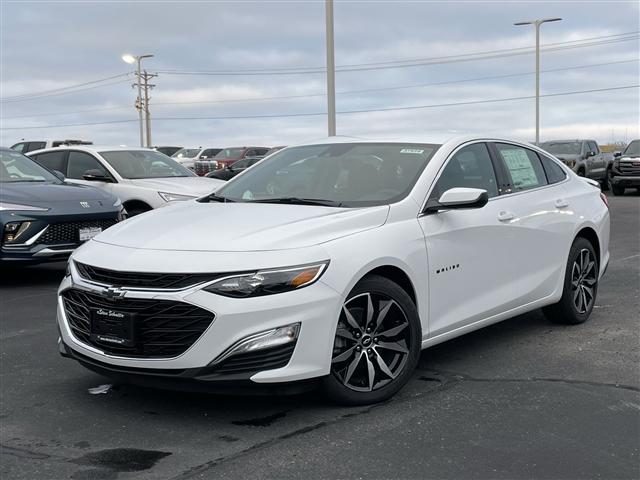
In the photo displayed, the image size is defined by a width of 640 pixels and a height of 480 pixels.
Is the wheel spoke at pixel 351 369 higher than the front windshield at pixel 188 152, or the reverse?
the front windshield at pixel 188 152

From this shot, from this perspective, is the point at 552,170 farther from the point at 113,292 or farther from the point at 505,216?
the point at 113,292

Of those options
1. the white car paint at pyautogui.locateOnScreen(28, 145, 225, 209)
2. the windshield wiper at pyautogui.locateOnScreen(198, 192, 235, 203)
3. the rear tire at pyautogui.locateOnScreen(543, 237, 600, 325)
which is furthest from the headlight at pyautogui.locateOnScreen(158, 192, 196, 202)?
the rear tire at pyautogui.locateOnScreen(543, 237, 600, 325)

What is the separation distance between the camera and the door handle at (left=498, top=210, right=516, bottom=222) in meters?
5.44

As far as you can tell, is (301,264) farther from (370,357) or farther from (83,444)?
(83,444)

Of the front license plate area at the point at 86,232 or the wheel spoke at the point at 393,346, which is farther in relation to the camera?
the front license plate area at the point at 86,232

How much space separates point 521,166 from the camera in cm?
605

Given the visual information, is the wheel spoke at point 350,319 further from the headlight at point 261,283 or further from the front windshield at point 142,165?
the front windshield at point 142,165

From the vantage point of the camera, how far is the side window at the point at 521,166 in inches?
231

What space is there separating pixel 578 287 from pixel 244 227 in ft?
10.9

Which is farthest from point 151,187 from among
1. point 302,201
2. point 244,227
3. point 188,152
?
point 188,152

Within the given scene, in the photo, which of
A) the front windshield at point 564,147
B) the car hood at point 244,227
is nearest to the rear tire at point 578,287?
the car hood at point 244,227

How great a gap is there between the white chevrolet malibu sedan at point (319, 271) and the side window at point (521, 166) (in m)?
0.02

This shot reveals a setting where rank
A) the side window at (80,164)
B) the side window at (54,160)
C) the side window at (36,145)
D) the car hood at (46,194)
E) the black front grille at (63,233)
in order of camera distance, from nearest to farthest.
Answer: the black front grille at (63,233)
the car hood at (46,194)
the side window at (80,164)
the side window at (54,160)
the side window at (36,145)

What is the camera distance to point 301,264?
13.1ft
